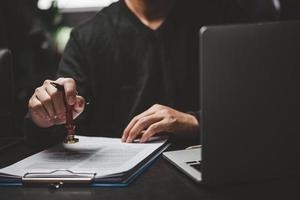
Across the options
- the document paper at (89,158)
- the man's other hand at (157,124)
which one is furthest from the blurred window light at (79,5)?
the document paper at (89,158)

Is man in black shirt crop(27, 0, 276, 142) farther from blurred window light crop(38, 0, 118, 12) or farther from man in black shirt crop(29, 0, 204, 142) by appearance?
blurred window light crop(38, 0, 118, 12)

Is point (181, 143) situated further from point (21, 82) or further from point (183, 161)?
point (21, 82)

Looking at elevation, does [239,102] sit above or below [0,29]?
below

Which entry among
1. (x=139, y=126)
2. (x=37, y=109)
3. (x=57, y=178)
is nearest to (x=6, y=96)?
(x=37, y=109)

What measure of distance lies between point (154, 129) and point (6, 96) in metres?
0.59

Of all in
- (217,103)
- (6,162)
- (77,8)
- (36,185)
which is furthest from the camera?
(77,8)

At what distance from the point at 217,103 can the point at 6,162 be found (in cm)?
59

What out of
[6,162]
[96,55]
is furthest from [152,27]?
[6,162]

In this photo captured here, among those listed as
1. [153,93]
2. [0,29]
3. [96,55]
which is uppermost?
[0,29]

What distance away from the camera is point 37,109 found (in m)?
1.12

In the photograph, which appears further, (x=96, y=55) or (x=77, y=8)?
(x=77, y=8)

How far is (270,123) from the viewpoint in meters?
0.81

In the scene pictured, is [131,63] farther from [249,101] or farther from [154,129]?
[249,101]

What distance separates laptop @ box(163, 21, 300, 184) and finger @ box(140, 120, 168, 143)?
306 millimetres
